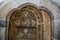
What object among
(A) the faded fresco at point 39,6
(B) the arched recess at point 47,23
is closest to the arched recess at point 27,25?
(B) the arched recess at point 47,23

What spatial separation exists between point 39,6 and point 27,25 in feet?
1.33

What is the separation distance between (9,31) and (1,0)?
1.71 ft

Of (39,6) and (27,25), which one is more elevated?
(39,6)

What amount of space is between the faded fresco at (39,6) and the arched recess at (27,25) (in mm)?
148

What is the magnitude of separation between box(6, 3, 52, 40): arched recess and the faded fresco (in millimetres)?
148

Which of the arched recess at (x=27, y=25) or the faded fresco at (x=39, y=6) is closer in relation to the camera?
the faded fresco at (x=39, y=6)

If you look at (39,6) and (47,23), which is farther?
(47,23)

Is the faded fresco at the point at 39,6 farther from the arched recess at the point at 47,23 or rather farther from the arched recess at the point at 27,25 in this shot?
the arched recess at the point at 27,25

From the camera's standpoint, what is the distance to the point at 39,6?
2727 millimetres

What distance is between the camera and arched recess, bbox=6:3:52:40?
2.87 m

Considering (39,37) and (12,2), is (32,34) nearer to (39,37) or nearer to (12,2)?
(39,37)

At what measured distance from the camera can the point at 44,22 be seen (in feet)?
9.69

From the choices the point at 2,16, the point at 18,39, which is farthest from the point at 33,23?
the point at 2,16

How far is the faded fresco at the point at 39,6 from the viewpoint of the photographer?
2709mm
